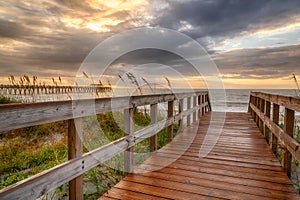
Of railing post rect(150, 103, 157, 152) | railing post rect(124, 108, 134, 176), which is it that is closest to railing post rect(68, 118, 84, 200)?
railing post rect(124, 108, 134, 176)

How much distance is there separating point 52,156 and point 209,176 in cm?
315

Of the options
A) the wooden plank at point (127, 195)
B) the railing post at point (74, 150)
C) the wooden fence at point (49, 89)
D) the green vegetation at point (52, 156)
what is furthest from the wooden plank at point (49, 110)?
Result: the wooden fence at point (49, 89)

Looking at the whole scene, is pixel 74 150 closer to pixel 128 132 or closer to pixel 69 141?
pixel 69 141

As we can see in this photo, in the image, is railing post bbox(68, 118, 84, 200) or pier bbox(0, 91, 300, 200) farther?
railing post bbox(68, 118, 84, 200)

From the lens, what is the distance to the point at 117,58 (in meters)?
6.12

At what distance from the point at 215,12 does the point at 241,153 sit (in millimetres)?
6648

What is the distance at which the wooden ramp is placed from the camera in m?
2.12

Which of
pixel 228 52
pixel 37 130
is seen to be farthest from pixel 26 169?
pixel 228 52

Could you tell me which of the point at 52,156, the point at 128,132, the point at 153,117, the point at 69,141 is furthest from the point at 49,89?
the point at 69,141

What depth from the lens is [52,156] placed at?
4.00m

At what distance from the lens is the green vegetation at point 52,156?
2.97 meters

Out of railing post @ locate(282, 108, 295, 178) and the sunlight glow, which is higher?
the sunlight glow

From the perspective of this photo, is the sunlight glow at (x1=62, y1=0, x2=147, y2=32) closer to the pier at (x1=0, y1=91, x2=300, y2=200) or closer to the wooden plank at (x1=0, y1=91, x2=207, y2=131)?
the pier at (x1=0, y1=91, x2=300, y2=200)

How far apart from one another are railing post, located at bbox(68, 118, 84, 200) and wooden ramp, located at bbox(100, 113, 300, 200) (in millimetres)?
443
